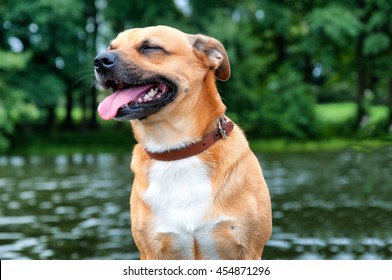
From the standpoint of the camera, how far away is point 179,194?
369 centimetres

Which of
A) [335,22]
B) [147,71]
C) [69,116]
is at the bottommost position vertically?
[147,71]

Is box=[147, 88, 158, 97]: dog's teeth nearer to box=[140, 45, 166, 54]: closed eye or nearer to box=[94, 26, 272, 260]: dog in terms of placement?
box=[94, 26, 272, 260]: dog

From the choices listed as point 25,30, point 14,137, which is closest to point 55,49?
point 25,30

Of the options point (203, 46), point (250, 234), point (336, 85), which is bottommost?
point (250, 234)

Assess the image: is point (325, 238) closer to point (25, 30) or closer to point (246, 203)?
point (246, 203)

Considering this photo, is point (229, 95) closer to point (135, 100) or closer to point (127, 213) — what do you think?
point (127, 213)

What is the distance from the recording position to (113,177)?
51.1 feet

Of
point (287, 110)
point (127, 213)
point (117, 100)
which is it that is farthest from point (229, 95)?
point (117, 100)

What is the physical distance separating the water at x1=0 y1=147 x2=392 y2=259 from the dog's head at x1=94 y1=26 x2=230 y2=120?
112 cm

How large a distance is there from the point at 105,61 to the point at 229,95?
903 inches

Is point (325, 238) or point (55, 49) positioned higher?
point (55, 49)

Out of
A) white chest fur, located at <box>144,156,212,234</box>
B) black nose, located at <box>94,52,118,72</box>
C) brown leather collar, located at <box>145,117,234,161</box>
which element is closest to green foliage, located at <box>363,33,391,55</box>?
brown leather collar, located at <box>145,117,234,161</box>

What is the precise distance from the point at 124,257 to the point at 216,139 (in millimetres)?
4363
